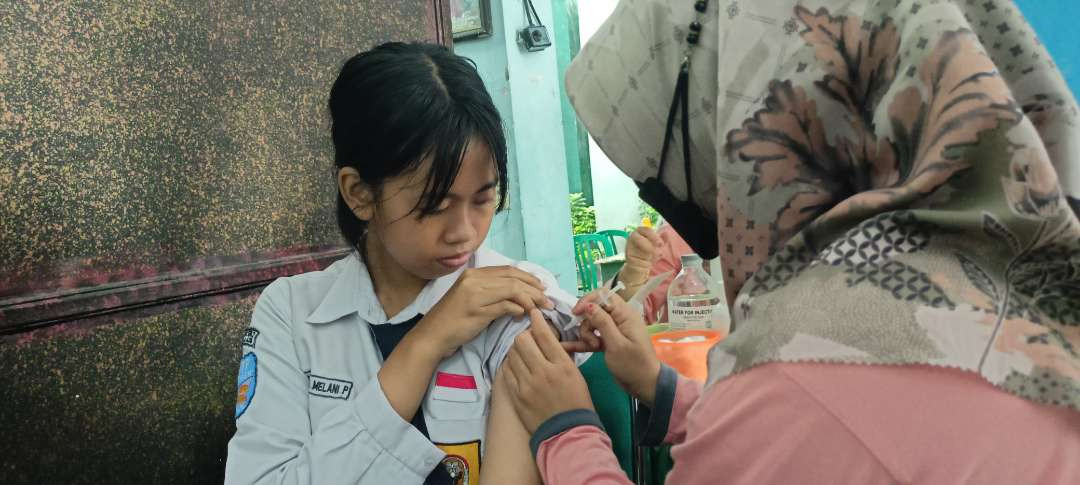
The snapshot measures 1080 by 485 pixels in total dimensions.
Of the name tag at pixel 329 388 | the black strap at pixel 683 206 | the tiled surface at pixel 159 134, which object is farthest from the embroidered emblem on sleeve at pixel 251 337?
the black strap at pixel 683 206

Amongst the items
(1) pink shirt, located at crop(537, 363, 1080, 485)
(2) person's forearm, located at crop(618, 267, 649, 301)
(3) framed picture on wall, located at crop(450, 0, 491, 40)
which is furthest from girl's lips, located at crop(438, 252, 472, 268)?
(3) framed picture on wall, located at crop(450, 0, 491, 40)

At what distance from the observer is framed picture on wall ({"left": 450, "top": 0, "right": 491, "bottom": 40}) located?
4.25 metres

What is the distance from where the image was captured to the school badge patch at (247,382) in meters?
1.11

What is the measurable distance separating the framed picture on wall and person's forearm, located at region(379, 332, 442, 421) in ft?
11.6

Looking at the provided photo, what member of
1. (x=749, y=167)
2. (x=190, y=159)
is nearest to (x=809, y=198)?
(x=749, y=167)

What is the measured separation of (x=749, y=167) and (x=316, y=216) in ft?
4.79

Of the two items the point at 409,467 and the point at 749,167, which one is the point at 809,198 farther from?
the point at 409,467

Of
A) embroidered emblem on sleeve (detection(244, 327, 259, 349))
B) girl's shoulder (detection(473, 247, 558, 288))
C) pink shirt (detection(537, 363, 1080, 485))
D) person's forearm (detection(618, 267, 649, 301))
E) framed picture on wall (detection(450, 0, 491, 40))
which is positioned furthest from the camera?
framed picture on wall (detection(450, 0, 491, 40))

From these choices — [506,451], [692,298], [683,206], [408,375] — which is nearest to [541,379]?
[506,451]

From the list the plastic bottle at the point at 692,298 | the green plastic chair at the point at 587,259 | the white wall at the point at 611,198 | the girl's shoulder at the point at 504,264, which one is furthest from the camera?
the white wall at the point at 611,198

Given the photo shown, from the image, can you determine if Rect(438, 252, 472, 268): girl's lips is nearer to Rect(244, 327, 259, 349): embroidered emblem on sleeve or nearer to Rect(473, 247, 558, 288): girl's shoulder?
Rect(473, 247, 558, 288): girl's shoulder

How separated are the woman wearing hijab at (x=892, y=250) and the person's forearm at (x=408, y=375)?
1.72 ft

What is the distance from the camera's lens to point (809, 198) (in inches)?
26.0

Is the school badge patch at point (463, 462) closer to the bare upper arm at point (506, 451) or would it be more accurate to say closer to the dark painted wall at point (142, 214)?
the bare upper arm at point (506, 451)
